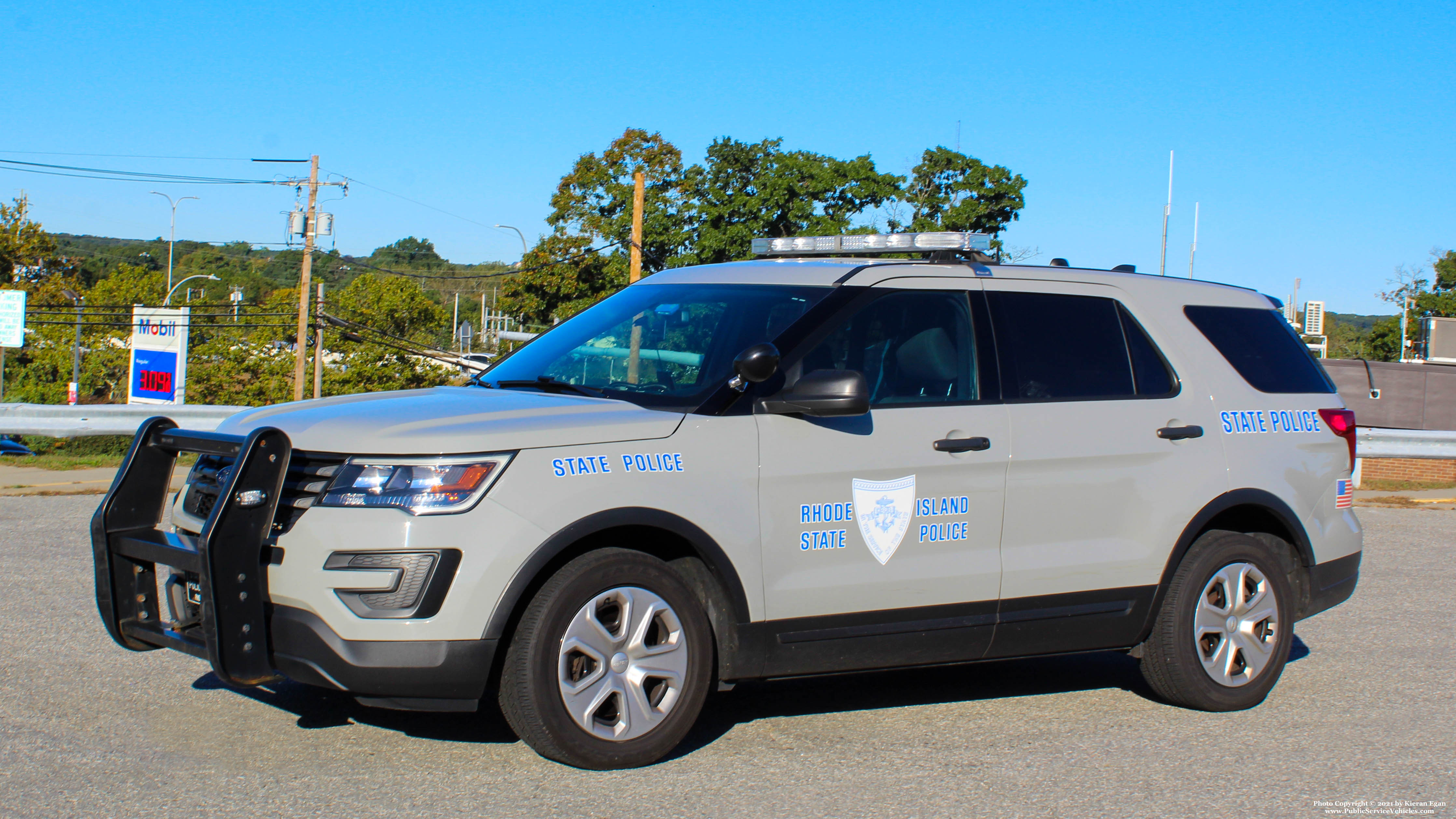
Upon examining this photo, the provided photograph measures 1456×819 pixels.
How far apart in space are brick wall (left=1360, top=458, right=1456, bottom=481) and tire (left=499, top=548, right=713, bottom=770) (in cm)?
1759

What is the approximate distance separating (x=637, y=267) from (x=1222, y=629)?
1018 inches

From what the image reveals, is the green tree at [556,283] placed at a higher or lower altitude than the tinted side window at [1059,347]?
higher

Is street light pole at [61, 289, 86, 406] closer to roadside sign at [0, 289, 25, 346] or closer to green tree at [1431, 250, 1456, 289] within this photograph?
roadside sign at [0, 289, 25, 346]

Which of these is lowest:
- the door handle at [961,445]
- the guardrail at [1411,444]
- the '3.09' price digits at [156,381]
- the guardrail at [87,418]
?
the '3.09' price digits at [156,381]

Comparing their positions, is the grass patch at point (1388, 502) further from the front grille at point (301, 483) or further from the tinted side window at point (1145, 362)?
the front grille at point (301, 483)

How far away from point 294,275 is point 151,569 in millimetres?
115896

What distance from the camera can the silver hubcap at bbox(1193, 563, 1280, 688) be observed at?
5.46 meters

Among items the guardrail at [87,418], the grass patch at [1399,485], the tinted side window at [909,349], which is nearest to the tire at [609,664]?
the tinted side window at [909,349]

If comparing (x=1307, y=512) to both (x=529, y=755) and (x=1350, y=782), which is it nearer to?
(x=1350, y=782)

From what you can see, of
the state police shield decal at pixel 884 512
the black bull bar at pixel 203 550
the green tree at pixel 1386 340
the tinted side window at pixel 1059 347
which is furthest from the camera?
the green tree at pixel 1386 340

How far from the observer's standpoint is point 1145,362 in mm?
5520

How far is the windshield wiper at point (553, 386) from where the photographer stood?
486 centimetres

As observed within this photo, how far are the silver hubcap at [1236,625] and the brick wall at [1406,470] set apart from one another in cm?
1520

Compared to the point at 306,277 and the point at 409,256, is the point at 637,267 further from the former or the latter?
the point at 409,256
